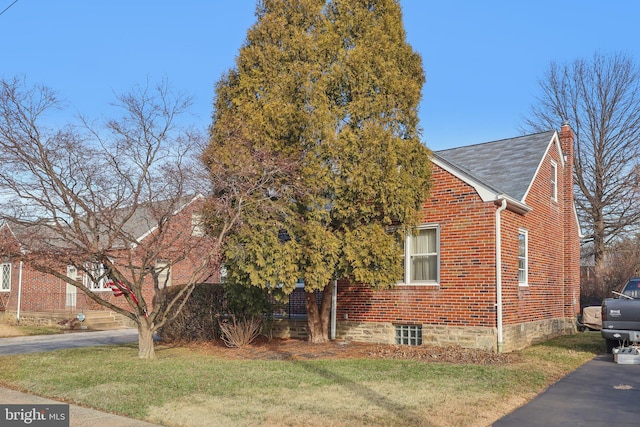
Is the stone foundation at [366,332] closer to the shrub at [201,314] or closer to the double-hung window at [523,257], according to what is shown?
the shrub at [201,314]

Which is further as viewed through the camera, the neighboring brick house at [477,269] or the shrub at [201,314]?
the shrub at [201,314]

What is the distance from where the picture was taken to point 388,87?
490 inches

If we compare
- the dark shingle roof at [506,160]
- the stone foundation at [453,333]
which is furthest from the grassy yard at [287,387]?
the dark shingle roof at [506,160]

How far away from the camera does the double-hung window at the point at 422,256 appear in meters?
13.7

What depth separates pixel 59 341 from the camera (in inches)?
648

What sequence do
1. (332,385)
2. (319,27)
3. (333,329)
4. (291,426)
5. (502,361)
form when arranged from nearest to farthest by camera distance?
1. (291,426)
2. (332,385)
3. (502,361)
4. (319,27)
5. (333,329)

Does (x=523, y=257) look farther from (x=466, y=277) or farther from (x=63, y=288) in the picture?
(x=63, y=288)

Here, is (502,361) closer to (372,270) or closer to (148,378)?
(372,270)

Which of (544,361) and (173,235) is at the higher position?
(173,235)

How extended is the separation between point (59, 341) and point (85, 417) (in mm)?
10591

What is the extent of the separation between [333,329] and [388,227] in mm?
3193

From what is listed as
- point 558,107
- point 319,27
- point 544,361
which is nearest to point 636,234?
point 558,107

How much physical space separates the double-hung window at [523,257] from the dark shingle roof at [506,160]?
1158 millimetres

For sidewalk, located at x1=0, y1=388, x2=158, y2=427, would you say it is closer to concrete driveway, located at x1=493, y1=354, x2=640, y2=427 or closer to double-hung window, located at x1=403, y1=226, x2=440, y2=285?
concrete driveway, located at x1=493, y1=354, x2=640, y2=427
